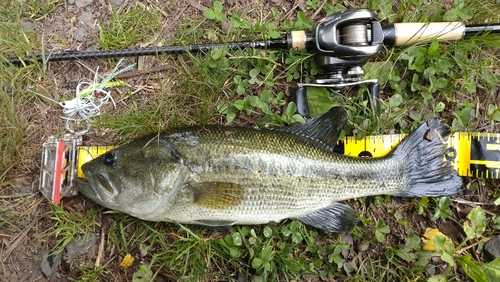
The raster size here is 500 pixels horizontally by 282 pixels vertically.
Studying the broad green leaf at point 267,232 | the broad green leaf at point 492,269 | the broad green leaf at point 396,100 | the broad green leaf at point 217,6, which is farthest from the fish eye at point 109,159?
the broad green leaf at point 492,269

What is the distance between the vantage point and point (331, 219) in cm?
332

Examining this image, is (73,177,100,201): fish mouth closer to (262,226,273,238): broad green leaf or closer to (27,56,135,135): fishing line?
(27,56,135,135): fishing line

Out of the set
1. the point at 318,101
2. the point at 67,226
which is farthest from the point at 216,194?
the point at 67,226

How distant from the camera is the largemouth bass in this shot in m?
3.03

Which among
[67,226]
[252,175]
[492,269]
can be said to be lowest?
[492,269]

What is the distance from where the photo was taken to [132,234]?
11.4 feet

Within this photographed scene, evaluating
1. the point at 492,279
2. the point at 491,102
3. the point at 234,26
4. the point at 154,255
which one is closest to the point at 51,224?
the point at 154,255

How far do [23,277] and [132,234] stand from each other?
1012 mm

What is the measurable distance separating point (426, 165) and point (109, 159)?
270cm

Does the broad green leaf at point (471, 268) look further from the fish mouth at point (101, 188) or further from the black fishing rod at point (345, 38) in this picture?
the fish mouth at point (101, 188)

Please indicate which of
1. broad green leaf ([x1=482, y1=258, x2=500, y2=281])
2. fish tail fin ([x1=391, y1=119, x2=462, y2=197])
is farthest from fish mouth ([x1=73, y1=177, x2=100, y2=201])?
broad green leaf ([x1=482, y1=258, x2=500, y2=281])

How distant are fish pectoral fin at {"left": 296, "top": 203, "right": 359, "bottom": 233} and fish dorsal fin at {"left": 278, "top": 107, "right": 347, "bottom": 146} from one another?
603 millimetres

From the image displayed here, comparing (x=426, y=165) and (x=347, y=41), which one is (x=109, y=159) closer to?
(x=347, y=41)

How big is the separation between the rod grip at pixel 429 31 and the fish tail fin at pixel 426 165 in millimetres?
794
